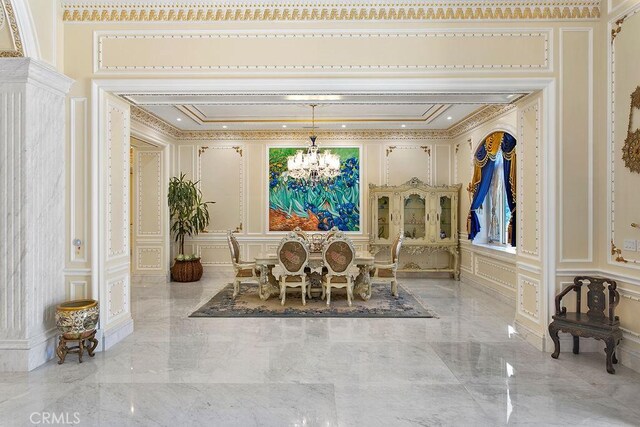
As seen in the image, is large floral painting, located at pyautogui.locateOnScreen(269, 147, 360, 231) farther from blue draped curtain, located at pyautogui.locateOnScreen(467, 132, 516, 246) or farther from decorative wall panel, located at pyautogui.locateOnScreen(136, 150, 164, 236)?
decorative wall panel, located at pyautogui.locateOnScreen(136, 150, 164, 236)

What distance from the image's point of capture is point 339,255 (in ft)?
18.2

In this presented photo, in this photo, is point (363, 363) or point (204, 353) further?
point (204, 353)

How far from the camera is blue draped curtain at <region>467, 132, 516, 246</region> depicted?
5984 millimetres

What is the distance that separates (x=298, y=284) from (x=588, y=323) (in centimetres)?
351

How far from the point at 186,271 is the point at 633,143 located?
23.1ft

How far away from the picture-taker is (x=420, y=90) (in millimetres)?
3926

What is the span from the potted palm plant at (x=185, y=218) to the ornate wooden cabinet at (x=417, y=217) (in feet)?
11.5

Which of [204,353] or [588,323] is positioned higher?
[588,323]

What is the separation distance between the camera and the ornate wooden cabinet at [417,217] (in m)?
7.83

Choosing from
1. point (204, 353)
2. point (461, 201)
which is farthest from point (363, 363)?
point (461, 201)

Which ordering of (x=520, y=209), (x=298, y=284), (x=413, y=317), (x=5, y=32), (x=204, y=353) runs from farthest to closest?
(x=298, y=284) → (x=413, y=317) → (x=520, y=209) → (x=204, y=353) → (x=5, y=32)

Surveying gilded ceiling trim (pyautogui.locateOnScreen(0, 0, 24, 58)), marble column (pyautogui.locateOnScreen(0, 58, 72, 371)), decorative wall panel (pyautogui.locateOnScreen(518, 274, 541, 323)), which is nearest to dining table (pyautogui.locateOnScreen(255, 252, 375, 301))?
decorative wall panel (pyautogui.locateOnScreen(518, 274, 541, 323))

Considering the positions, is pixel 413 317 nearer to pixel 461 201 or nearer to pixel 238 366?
pixel 238 366

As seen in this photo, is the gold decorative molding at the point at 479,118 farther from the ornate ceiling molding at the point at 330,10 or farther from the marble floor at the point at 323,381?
the marble floor at the point at 323,381
